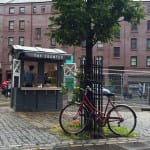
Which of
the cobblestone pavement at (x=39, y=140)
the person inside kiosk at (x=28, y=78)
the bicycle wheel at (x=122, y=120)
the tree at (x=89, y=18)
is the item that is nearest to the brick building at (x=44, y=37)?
the person inside kiosk at (x=28, y=78)

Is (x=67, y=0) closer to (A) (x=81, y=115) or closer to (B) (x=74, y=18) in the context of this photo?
(B) (x=74, y=18)

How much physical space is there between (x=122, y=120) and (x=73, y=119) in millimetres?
1312

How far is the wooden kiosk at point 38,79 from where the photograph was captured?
17984mm

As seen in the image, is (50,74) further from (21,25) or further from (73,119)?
(21,25)

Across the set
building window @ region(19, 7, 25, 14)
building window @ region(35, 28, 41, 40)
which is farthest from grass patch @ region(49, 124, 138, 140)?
building window @ region(19, 7, 25, 14)

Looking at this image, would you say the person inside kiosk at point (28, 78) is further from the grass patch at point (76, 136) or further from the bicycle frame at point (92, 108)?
the bicycle frame at point (92, 108)

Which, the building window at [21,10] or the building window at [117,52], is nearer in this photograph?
the building window at [117,52]

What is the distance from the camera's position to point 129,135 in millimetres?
10922

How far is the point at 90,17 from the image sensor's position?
1089cm

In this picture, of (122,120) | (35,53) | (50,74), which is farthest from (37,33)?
(122,120)

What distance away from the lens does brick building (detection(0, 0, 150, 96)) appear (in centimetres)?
6681

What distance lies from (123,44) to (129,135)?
189 ft

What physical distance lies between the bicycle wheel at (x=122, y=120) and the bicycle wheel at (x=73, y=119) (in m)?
0.68

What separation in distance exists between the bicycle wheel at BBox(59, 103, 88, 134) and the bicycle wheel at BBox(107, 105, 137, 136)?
68cm
